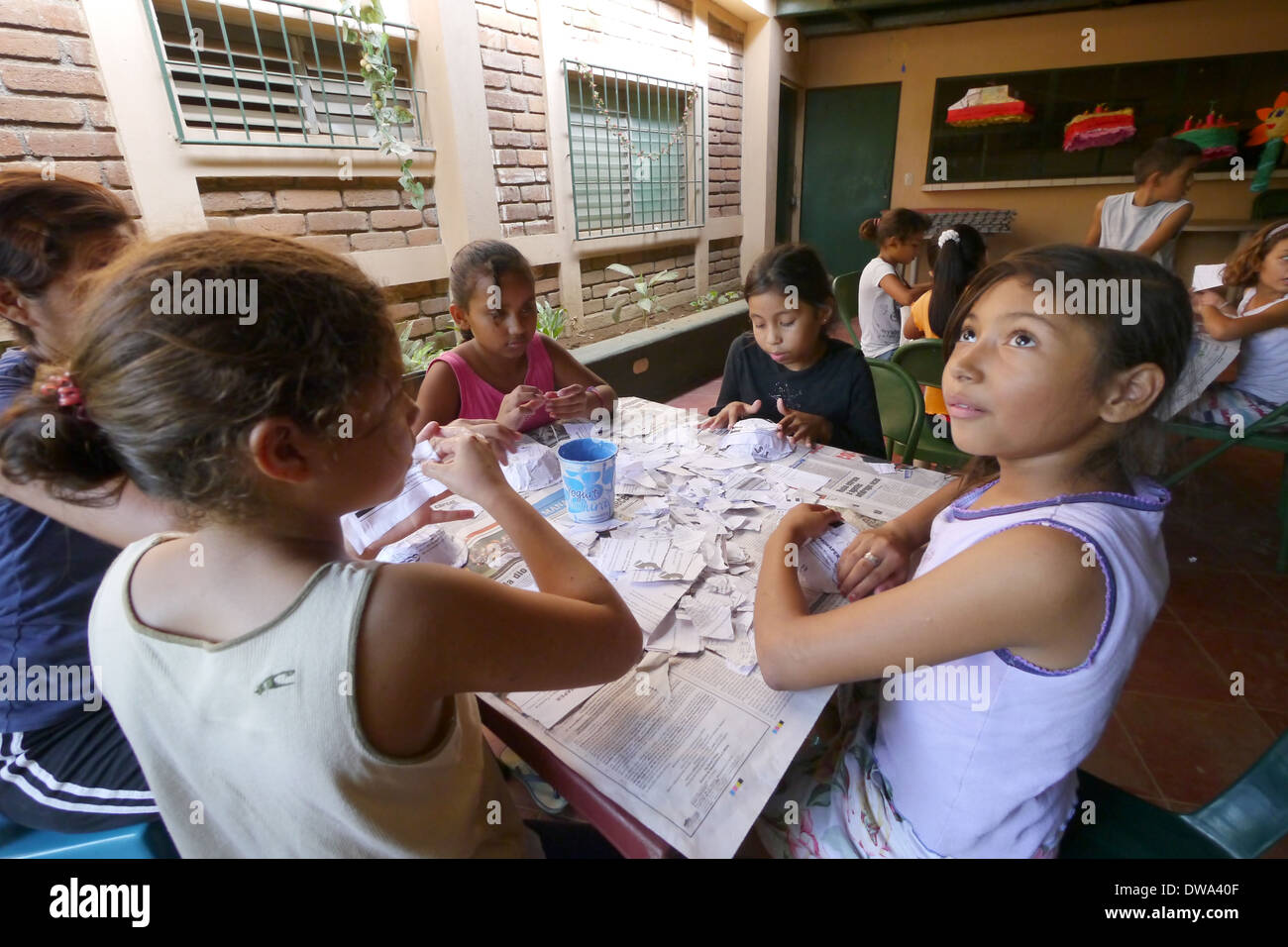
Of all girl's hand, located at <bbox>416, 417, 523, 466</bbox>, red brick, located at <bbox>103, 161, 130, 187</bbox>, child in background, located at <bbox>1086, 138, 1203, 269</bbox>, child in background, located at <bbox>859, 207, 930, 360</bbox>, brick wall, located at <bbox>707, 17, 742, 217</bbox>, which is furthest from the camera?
brick wall, located at <bbox>707, 17, 742, 217</bbox>

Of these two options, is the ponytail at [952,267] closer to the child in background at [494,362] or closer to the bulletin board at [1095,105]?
the child in background at [494,362]

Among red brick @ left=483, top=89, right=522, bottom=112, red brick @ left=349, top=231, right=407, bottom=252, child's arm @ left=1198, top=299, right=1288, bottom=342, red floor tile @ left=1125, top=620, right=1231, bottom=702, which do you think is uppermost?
red brick @ left=483, top=89, right=522, bottom=112

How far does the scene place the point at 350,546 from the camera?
3.73 ft

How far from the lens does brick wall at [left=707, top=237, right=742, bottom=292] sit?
18.8 feet

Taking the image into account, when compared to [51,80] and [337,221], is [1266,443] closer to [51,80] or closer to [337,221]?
[337,221]

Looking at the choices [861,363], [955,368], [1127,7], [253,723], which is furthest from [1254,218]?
[253,723]

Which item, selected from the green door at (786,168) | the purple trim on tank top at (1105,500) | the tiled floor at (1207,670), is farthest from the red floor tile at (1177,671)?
the green door at (786,168)

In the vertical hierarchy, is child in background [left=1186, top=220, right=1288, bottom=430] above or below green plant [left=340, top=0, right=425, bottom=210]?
below

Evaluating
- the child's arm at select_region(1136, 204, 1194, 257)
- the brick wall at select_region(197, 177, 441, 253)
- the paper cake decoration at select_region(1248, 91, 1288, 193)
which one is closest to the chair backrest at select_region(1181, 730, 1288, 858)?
the brick wall at select_region(197, 177, 441, 253)

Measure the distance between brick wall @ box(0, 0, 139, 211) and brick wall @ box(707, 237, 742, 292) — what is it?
444 cm

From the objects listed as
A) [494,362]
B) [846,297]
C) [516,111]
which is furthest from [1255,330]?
[516,111]

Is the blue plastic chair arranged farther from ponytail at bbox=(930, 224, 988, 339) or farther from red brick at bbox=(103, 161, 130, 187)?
ponytail at bbox=(930, 224, 988, 339)

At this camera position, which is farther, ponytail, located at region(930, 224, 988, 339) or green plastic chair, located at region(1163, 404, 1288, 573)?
ponytail, located at region(930, 224, 988, 339)

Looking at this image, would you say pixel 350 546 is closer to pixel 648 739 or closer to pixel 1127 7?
pixel 648 739
